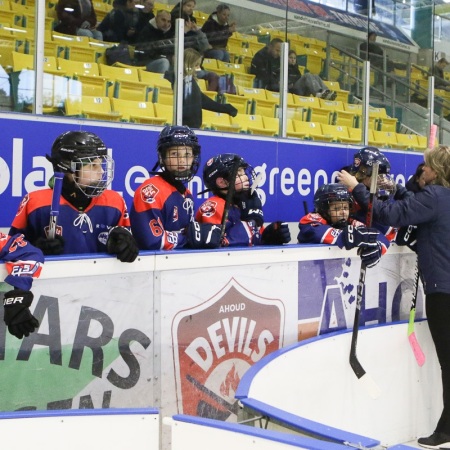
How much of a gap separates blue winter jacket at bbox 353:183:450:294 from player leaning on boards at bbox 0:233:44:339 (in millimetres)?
1608

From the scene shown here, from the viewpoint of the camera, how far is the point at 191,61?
5.33m

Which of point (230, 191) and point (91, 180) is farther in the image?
point (230, 191)

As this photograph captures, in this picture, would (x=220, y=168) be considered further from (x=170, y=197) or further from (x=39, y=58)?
(x=39, y=58)

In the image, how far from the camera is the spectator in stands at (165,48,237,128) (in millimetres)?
5232

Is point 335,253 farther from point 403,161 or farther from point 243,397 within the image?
point 403,161

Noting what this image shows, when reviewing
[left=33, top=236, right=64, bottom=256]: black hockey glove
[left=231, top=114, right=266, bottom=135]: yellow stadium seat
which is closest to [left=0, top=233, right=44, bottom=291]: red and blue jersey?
[left=33, top=236, right=64, bottom=256]: black hockey glove

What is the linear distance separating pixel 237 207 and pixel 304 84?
3455 millimetres

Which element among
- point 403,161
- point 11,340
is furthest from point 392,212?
point 403,161

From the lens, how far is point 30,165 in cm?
433

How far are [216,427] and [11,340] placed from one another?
0.82 metres

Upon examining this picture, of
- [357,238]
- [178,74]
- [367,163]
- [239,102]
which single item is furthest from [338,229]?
[239,102]

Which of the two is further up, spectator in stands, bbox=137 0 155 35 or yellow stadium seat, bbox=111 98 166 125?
spectator in stands, bbox=137 0 155 35

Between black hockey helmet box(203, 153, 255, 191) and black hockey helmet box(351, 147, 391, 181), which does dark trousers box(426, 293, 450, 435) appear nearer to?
black hockey helmet box(203, 153, 255, 191)

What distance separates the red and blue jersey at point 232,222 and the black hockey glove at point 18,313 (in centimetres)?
128
